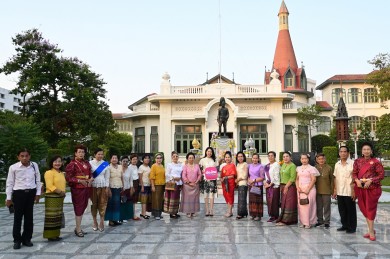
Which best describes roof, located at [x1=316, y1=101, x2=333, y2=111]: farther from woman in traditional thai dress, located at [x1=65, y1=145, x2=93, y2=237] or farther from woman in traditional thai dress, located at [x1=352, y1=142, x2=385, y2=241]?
woman in traditional thai dress, located at [x1=65, y1=145, x2=93, y2=237]

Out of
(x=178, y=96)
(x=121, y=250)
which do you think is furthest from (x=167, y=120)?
(x=121, y=250)

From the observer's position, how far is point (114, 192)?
7148 millimetres

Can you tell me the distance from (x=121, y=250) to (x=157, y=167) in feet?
9.92

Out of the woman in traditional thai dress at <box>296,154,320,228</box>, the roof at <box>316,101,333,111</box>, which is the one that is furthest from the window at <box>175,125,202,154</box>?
the woman in traditional thai dress at <box>296,154,320,228</box>

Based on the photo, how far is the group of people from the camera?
576 cm

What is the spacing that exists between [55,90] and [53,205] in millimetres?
19046

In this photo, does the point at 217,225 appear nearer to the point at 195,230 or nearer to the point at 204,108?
the point at 195,230

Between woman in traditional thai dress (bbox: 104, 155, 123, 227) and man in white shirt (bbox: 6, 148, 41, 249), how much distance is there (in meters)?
1.69

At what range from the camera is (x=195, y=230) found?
672 centimetres

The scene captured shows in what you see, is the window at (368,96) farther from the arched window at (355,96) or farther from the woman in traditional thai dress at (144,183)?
the woman in traditional thai dress at (144,183)

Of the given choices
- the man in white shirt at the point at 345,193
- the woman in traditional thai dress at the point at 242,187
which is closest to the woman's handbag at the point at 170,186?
the woman in traditional thai dress at the point at 242,187

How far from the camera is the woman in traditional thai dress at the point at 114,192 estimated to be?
7.11 meters

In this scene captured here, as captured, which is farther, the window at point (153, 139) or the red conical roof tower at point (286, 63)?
the red conical roof tower at point (286, 63)

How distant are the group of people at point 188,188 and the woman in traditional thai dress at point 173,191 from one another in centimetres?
2
